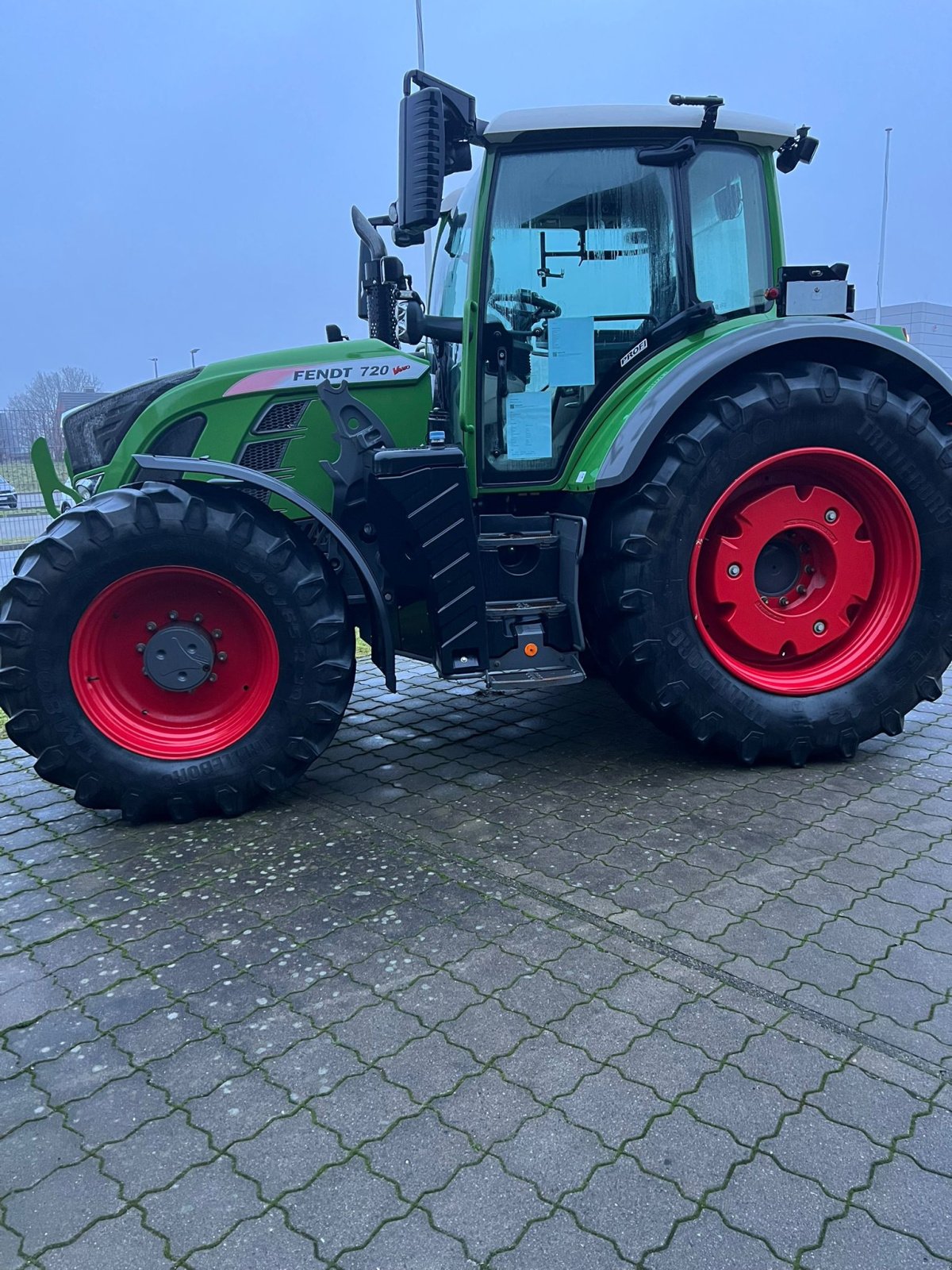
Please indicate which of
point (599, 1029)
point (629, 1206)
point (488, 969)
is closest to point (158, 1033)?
point (488, 969)

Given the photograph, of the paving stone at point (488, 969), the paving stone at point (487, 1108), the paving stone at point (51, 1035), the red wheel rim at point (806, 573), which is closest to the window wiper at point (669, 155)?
the red wheel rim at point (806, 573)

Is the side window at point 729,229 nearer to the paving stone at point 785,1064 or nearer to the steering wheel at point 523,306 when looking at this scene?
the steering wheel at point 523,306

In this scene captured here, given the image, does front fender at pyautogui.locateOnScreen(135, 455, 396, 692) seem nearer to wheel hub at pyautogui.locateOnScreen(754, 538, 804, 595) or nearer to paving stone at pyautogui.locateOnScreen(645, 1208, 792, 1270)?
wheel hub at pyautogui.locateOnScreen(754, 538, 804, 595)

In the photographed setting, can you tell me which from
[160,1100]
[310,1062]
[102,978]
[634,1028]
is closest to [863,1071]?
[634,1028]

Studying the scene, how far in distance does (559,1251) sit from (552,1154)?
224mm

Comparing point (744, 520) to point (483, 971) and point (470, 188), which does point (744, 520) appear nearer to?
point (470, 188)

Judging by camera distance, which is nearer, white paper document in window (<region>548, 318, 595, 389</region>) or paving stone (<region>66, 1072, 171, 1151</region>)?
paving stone (<region>66, 1072, 171, 1151</region>)

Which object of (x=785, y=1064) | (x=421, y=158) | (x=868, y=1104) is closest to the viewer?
(x=868, y=1104)

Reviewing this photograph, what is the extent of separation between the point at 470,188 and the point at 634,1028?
325cm

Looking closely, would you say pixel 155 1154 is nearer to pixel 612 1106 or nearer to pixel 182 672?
pixel 612 1106

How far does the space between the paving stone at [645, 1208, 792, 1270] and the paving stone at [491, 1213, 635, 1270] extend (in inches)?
3.2

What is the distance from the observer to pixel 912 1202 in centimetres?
183

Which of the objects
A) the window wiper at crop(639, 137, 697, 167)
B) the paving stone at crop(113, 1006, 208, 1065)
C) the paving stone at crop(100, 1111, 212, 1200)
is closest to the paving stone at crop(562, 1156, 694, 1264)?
the paving stone at crop(100, 1111, 212, 1200)

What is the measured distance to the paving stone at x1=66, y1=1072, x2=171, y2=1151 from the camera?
207 centimetres
